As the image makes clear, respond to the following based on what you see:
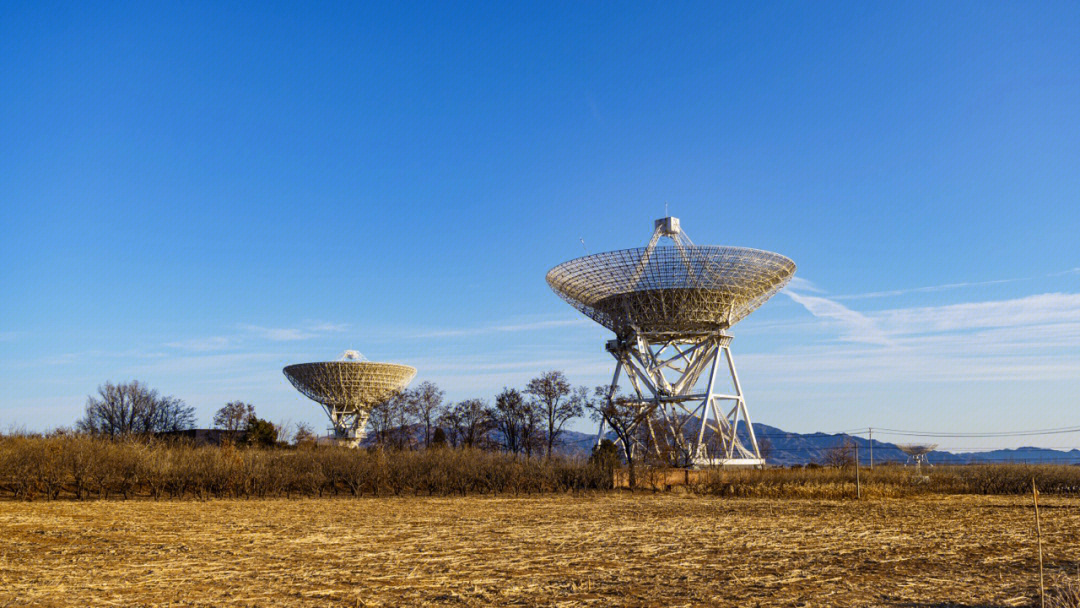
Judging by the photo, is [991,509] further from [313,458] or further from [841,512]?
[313,458]

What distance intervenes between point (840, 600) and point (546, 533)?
35.8 feet

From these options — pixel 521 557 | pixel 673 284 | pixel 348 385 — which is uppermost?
pixel 673 284

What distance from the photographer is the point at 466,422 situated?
85.5 metres

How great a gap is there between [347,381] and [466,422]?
47.0 feet

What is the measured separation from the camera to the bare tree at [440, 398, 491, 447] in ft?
261

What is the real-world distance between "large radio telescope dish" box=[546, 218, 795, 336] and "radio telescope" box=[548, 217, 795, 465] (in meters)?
0.06

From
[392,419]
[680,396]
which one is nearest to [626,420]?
[680,396]

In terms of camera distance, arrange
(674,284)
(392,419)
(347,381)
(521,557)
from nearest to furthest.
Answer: (521,557) → (674,284) → (347,381) → (392,419)

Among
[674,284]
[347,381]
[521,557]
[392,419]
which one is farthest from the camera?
[392,419]

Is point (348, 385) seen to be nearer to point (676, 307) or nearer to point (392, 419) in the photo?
point (392, 419)

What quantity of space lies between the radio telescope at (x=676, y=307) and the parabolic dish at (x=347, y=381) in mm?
24757

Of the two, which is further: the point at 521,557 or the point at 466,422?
the point at 466,422

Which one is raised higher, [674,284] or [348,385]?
[674,284]

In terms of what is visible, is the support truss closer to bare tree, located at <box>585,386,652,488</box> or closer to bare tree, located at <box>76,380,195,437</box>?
bare tree, located at <box>585,386,652,488</box>
